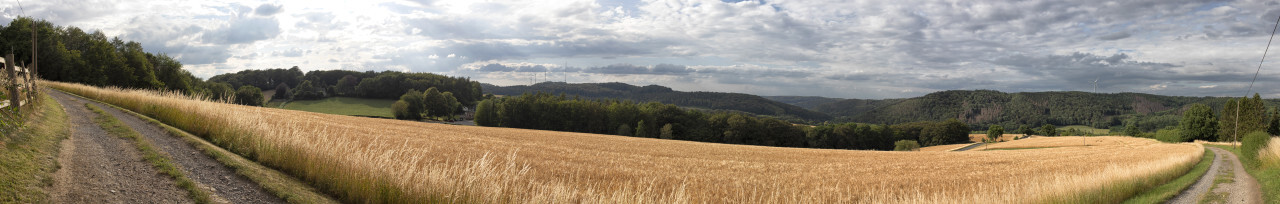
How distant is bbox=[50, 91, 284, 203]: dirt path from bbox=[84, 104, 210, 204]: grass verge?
125mm

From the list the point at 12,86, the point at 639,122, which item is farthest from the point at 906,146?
the point at 12,86

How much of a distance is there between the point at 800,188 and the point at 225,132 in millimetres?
12827

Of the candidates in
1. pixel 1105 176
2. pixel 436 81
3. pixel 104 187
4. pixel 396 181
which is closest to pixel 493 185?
pixel 396 181

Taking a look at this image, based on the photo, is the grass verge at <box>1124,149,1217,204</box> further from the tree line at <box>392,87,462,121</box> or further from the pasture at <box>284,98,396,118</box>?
the pasture at <box>284,98,396,118</box>

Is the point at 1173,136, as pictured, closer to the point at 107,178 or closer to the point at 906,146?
the point at 906,146

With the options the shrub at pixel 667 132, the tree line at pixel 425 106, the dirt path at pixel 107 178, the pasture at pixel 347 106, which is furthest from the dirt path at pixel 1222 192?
the pasture at pixel 347 106

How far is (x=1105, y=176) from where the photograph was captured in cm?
1541

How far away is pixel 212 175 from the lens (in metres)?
7.99

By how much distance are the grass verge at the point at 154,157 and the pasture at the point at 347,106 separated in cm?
8848

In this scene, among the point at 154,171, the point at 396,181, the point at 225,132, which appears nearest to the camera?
the point at 396,181

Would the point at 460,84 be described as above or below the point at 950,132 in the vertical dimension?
above

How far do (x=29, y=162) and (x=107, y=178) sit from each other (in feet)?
4.04

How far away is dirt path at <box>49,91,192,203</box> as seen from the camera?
6.16 metres

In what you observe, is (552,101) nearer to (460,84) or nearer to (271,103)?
(460,84)
